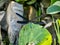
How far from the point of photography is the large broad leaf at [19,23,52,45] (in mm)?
896

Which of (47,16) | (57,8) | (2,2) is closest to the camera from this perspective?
(57,8)

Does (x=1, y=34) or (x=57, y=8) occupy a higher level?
(x=57, y=8)

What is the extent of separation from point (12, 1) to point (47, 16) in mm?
201

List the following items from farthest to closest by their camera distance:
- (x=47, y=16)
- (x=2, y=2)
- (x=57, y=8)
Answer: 1. (x=2, y=2)
2. (x=47, y=16)
3. (x=57, y=8)

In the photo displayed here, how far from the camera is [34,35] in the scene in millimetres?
915

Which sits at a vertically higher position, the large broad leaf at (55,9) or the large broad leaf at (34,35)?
the large broad leaf at (55,9)

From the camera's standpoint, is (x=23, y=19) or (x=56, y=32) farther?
(x=23, y=19)

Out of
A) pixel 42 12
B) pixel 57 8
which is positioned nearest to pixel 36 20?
pixel 42 12

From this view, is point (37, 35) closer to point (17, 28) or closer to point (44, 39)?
point (44, 39)

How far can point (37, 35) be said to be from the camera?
911 millimetres

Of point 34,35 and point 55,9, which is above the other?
point 55,9

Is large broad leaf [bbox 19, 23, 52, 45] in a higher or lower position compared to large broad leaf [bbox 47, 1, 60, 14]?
lower

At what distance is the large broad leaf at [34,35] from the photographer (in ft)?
2.94

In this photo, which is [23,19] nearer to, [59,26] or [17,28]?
[17,28]
